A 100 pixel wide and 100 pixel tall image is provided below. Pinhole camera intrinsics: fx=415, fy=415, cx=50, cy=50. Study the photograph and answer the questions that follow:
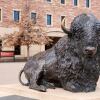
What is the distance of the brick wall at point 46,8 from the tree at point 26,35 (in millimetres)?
1259

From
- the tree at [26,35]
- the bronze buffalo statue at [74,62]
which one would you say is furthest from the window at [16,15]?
the bronze buffalo statue at [74,62]

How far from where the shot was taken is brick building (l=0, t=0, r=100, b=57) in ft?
143

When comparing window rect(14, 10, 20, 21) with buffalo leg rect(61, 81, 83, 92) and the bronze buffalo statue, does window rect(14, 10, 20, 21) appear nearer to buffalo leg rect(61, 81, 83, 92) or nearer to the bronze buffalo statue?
the bronze buffalo statue

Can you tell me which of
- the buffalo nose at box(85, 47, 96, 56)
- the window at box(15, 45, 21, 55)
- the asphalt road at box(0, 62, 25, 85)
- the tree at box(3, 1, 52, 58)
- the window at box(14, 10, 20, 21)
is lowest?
the window at box(15, 45, 21, 55)

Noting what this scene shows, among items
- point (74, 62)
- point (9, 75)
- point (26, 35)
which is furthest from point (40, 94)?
point (26, 35)

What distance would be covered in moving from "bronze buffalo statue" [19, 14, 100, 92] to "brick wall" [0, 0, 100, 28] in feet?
119

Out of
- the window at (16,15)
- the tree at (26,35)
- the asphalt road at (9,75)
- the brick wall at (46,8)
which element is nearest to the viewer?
the asphalt road at (9,75)

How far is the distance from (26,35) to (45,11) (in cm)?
738

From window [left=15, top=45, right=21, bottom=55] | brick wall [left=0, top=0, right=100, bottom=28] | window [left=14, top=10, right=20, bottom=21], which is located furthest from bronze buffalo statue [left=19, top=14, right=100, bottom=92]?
window [left=14, top=10, right=20, bottom=21]

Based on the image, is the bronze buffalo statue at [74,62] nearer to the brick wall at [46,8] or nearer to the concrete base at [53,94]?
the concrete base at [53,94]

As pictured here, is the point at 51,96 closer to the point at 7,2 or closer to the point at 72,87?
the point at 72,87

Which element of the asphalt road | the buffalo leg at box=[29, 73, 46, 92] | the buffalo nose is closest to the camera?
the buffalo nose

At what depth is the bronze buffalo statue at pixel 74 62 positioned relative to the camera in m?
6.63

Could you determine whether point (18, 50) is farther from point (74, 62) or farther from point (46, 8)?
point (74, 62)
